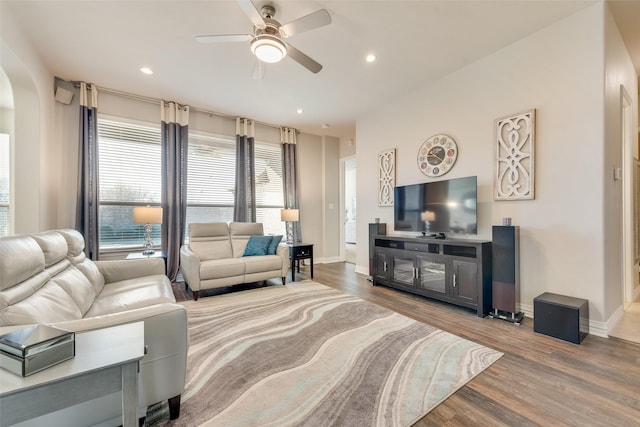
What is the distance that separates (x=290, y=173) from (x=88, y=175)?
322cm

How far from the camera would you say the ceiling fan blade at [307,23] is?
6.68ft

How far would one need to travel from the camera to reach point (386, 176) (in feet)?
14.5

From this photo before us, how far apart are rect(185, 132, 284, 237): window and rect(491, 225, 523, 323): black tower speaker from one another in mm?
3947

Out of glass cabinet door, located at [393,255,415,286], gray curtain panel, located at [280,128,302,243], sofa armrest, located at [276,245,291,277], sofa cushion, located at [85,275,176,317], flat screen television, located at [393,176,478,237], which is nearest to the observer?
sofa cushion, located at [85,275,176,317]

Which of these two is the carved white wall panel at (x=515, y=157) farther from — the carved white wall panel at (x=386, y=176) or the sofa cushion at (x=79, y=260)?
the sofa cushion at (x=79, y=260)

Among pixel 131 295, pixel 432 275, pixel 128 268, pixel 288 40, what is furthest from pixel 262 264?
pixel 288 40

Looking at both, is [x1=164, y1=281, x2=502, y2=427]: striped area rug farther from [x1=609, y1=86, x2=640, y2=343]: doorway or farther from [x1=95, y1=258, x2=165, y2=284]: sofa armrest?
[x1=609, y1=86, x2=640, y2=343]: doorway

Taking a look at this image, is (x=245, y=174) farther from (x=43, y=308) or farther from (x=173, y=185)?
(x=43, y=308)

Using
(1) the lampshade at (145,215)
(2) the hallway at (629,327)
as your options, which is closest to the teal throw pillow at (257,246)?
(1) the lampshade at (145,215)

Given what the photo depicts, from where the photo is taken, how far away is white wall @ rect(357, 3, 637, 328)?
2412 millimetres

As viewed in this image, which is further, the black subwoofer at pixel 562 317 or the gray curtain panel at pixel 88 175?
the gray curtain panel at pixel 88 175

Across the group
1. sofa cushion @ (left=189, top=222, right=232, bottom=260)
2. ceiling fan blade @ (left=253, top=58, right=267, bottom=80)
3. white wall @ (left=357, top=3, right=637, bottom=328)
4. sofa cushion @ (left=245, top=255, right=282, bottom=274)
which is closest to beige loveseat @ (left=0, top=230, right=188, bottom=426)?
sofa cushion @ (left=245, top=255, right=282, bottom=274)

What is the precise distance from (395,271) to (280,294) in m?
1.64

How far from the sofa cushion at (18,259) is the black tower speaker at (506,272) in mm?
3695
